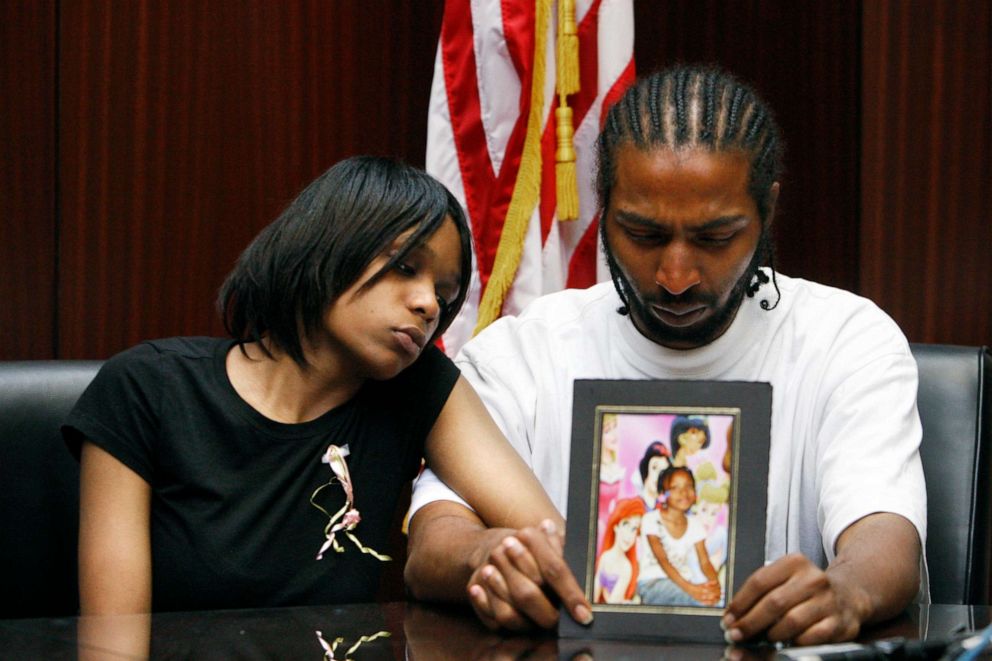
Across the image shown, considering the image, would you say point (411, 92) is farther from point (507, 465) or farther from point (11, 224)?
point (507, 465)

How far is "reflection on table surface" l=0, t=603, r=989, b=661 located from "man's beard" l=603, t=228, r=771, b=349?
47cm

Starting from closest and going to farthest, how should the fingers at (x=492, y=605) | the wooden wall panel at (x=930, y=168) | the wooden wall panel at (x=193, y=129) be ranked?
the fingers at (x=492, y=605)
the wooden wall panel at (x=930, y=168)
the wooden wall panel at (x=193, y=129)

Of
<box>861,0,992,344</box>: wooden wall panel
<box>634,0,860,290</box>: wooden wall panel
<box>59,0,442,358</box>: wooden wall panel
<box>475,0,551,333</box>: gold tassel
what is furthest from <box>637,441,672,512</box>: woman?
<box>634,0,860,290</box>: wooden wall panel

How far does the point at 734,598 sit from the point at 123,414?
817mm

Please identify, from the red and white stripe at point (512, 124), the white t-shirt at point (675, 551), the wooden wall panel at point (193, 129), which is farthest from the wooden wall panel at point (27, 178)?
the white t-shirt at point (675, 551)

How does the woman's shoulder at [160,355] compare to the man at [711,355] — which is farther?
the woman's shoulder at [160,355]

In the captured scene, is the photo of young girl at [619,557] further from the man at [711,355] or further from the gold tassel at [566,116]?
the gold tassel at [566,116]

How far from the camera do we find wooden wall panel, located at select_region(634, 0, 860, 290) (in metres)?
3.23

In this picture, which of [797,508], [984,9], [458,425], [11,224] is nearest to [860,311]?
[797,508]

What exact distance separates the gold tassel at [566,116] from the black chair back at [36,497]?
117 cm

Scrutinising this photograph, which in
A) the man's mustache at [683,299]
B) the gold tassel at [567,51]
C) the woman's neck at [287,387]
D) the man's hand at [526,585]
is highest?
the gold tassel at [567,51]

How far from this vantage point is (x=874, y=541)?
139 cm

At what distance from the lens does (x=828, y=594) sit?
1181 mm

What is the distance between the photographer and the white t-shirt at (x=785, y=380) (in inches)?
61.5
